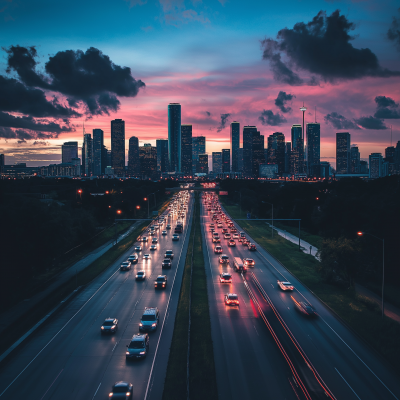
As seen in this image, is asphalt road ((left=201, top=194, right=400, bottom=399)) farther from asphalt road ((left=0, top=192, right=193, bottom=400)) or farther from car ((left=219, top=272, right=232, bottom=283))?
car ((left=219, top=272, right=232, bottom=283))

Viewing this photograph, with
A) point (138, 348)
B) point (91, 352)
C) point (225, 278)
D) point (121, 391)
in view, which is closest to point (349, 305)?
point (225, 278)

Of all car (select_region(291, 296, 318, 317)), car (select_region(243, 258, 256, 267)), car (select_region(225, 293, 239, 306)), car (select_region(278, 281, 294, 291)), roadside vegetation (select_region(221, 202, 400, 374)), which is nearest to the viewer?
roadside vegetation (select_region(221, 202, 400, 374))

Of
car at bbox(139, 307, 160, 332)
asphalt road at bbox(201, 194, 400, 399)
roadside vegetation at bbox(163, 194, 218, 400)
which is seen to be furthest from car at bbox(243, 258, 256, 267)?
car at bbox(139, 307, 160, 332)

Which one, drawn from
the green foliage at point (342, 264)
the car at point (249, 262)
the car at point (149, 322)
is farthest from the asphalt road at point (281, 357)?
the car at point (249, 262)

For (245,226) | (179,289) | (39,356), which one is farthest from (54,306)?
(245,226)

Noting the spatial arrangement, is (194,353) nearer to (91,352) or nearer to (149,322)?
(149,322)

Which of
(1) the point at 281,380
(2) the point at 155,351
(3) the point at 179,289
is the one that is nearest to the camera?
(1) the point at 281,380

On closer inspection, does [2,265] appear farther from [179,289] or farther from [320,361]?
[320,361]
